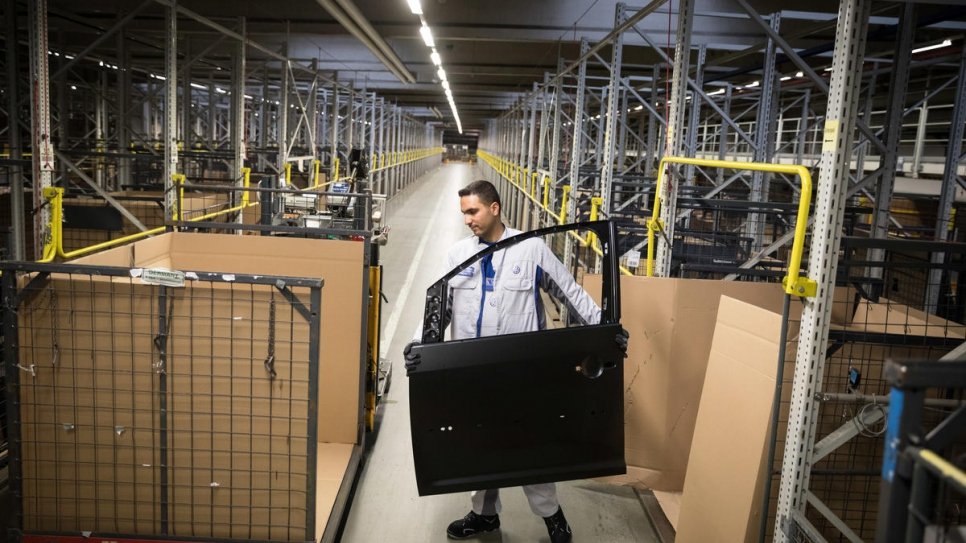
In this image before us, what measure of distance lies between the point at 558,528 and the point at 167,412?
2.20 m

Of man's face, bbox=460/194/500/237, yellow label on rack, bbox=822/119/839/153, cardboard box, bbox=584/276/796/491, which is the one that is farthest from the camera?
cardboard box, bbox=584/276/796/491

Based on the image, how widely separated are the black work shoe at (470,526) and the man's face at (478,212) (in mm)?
1708

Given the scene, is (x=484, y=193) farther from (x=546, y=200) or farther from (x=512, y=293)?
(x=546, y=200)

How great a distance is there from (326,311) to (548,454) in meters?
1.95

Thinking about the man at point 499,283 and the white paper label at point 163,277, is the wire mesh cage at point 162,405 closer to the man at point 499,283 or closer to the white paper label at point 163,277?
the white paper label at point 163,277

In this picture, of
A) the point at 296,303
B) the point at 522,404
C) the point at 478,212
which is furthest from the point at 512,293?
the point at 296,303

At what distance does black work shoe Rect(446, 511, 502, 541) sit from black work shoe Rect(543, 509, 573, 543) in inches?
14.6

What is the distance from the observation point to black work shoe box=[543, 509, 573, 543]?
3.90 meters

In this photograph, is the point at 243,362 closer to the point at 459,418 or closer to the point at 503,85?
the point at 459,418

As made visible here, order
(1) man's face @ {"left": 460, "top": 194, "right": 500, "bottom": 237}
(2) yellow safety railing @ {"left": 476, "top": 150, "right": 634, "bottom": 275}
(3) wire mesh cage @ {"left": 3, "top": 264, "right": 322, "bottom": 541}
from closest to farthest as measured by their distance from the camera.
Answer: (3) wire mesh cage @ {"left": 3, "top": 264, "right": 322, "bottom": 541}
(1) man's face @ {"left": 460, "top": 194, "right": 500, "bottom": 237}
(2) yellow safety railing @ {"left": 476, "top": 150, "right": 634, "bottom": 275}

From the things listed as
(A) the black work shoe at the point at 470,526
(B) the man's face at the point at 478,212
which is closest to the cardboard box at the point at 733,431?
(A) the black work shoe at the point at 470,526

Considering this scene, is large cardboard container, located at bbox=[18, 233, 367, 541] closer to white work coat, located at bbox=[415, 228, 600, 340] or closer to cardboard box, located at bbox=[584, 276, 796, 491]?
white work coat, located at bbox=[415, 228, 600, 340]

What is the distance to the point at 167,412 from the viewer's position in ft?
9.94

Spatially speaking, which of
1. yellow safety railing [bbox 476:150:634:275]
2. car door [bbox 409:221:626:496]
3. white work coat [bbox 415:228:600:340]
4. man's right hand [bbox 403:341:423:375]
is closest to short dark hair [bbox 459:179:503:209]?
white work coat [bbox 415:228:600:340]
